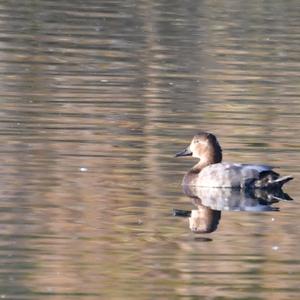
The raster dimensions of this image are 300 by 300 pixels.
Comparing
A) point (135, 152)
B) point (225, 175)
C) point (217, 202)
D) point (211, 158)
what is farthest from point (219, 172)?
point (135, 152)

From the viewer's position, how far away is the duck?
12961 mm

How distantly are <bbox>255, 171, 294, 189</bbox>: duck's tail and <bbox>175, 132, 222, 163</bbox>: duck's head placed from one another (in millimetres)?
738

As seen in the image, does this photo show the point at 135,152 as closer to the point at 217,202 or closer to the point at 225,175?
the point at 225,175

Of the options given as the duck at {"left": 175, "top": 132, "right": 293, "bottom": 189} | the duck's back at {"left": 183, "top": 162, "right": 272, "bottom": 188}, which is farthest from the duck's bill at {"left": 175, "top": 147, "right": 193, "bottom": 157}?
the duck's back at {"left": 183, "top": 162, "right": 272, "bottom": 188}

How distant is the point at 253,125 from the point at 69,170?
11.3 feet

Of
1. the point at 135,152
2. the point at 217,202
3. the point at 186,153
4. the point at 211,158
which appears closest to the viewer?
the point at 217,202

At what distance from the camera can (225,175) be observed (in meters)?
13.2

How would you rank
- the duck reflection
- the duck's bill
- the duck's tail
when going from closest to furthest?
the duck reflection < the duck's tail < the duck's bill

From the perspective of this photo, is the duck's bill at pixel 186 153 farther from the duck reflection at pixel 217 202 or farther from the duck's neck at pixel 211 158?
the duck reflection at pixel 217 202

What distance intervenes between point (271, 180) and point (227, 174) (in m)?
0.45

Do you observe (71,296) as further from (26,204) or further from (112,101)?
(112,101)

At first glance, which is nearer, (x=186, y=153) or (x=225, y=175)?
(x=225, y=175)

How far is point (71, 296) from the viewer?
9.20 m

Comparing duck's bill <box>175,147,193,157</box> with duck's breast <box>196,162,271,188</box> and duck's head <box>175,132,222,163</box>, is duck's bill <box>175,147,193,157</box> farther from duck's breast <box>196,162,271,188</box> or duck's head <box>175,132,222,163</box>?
duck's breast <box>196,162,271,188</box>
